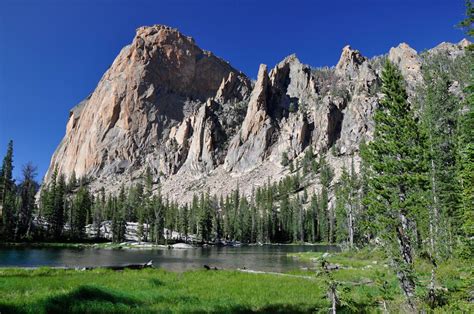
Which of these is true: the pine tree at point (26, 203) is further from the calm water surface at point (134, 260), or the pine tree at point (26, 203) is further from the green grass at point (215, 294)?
the green grass at point (215, 294)

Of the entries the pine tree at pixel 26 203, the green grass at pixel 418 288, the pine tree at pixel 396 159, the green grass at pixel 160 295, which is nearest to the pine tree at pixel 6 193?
the pine tree at pixel 26 203

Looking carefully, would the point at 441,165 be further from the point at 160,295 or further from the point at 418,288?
the point at 160,295

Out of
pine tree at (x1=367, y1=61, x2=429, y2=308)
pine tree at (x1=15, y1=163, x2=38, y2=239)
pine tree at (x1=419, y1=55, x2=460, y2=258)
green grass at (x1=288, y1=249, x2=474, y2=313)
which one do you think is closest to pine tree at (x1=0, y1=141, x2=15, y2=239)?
pine tree at (x1=15, y1=163, x2=38, y2=239)

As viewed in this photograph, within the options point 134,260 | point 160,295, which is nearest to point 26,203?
point 134,260

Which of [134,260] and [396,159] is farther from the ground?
[396,159]

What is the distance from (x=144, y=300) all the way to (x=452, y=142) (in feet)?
162

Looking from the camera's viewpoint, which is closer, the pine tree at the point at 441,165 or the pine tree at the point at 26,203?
the pine tree at the point at 441,165

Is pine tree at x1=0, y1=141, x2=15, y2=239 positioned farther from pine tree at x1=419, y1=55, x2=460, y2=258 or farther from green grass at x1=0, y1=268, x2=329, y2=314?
pine tree at x1=419, y1=55, x2=460, y2=258

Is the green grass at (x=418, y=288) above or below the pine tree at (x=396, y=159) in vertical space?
below

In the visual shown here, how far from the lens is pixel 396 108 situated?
30.6m

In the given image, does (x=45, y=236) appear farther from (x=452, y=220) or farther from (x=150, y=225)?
(x=452, y=220)

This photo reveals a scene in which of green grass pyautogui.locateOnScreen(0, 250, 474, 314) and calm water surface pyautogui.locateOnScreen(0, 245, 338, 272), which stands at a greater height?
green grass pyautogui.locateOnScreen(0, 250, 474, 314)

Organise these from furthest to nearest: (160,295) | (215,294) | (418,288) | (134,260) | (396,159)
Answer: (134,260), (396,159), (418,288), (215,294), (160,295)

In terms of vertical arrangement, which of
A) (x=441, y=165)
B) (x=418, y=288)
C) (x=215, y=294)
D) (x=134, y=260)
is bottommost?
(x=134, y=260)
